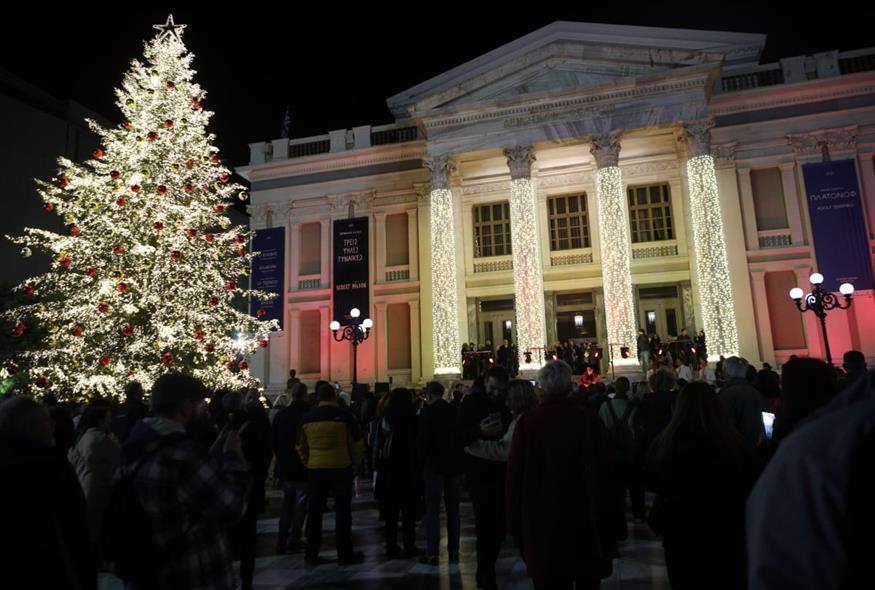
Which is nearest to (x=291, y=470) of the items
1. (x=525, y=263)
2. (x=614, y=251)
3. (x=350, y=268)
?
(x=525, y=263)

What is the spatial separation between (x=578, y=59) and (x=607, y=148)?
12.7 ft

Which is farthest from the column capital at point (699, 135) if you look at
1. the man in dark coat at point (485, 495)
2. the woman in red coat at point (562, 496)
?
the woman in red coat at point (562, 496)

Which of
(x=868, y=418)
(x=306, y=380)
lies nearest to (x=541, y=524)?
(x=868, y=418)

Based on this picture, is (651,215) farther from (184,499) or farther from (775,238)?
(184,499)

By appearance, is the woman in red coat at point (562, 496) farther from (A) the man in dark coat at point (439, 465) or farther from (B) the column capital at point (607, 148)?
(B) the column capital at point (607, 148)

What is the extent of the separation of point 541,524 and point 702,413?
3.85 feet

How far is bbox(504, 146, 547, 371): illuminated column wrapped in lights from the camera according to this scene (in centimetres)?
2144

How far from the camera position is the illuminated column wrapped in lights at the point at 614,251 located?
66.9 feet

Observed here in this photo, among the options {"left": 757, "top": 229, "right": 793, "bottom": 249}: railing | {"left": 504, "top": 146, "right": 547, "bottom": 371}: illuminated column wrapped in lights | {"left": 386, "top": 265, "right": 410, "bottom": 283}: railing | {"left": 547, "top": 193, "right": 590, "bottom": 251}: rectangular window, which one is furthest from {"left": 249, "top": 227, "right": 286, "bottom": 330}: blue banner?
{"left": 757, "top": 229, "right": 793, "bottom": 249}: railing

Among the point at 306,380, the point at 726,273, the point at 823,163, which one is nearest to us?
the point at 726,273

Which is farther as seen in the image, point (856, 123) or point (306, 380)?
point (306, 380)

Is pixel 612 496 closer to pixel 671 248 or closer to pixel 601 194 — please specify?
pixel 601 194

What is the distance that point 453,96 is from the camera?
2389cm

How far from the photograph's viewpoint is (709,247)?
67.5ft
